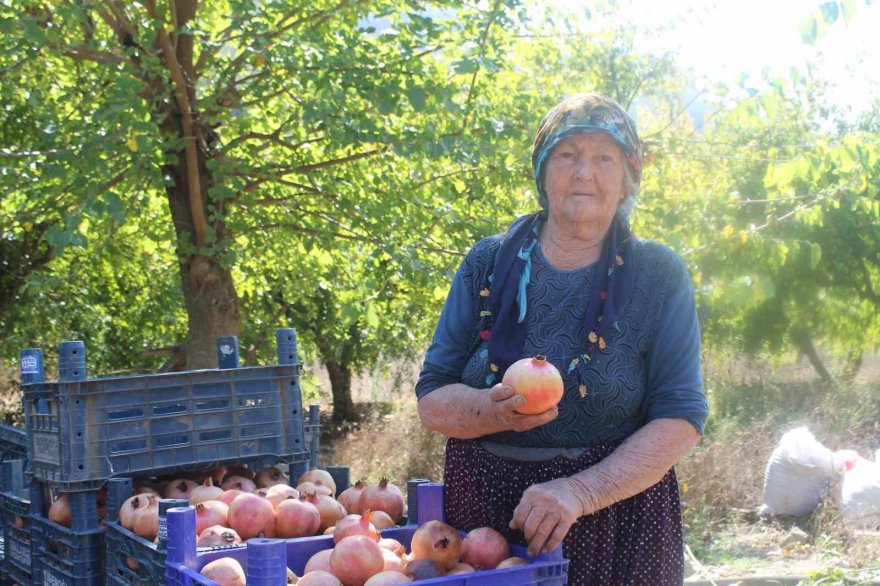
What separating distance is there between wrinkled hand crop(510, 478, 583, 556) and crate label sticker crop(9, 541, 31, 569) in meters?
2.29

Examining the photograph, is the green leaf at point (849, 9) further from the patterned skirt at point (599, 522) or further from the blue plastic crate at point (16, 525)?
the blue plastic crate at point (16, 525)

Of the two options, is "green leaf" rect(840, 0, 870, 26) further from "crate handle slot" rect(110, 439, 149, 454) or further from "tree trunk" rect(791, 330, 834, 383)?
"tree trunk" rect(791, 330, 834, 383)

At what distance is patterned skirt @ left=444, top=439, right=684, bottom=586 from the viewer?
221 cm

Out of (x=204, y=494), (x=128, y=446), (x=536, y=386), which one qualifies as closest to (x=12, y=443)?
(x=128, y=446)

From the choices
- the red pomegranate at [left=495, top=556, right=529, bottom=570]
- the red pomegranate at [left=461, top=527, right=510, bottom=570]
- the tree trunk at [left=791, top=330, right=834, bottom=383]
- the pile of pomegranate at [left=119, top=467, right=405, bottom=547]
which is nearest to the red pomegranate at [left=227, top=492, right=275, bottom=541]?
the pile of pomegranate at [left=119, top=467, right=405, bottom=547]

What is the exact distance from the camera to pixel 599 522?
7.23 ft

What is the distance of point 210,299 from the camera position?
21.5ft

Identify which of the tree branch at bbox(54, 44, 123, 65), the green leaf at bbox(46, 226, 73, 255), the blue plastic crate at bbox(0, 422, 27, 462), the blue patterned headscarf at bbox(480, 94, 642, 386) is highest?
the tree branch at bbox(54, 44, 123, 65)

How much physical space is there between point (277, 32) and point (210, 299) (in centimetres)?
184

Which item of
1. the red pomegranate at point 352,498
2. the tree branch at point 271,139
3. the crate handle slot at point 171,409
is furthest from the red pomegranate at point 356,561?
the tree branch at point 271,139

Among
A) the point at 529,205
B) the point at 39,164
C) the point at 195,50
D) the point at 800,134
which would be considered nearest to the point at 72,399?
the point at 39,164

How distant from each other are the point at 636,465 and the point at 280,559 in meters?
0.79

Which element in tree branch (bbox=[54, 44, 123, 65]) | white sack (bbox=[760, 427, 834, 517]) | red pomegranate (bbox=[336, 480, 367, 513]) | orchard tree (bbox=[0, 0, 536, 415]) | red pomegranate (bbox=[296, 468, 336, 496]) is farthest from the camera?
white sack (bbox=[760, 427, 834, 517])

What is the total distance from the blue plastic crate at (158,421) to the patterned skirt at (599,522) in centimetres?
133
